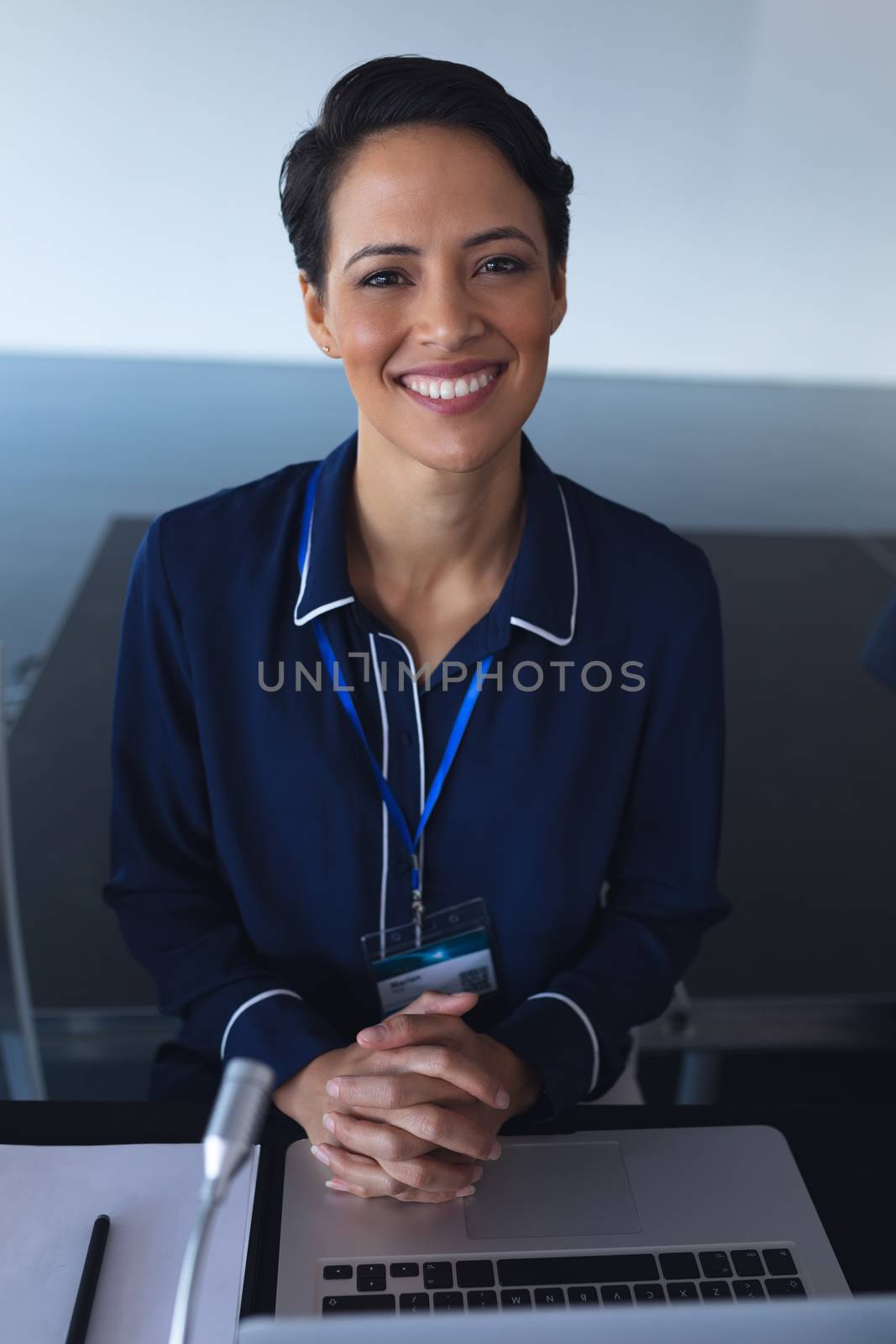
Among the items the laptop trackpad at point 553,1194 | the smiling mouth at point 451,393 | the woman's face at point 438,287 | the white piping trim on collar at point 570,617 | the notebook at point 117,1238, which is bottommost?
the laptop trackpad at point 553,1194

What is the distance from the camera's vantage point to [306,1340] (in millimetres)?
521

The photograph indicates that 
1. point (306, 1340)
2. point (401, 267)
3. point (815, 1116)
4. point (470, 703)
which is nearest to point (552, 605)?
point (470, 703)

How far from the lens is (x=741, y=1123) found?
968 mm

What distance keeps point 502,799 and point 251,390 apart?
4.39 feet

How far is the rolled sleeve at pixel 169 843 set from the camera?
1.22 m

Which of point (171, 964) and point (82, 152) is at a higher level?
point (82, 152)

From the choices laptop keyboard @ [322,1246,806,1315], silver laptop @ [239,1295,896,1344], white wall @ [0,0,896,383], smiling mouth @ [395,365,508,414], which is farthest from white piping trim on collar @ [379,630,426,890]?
white wall @ [0,0,896,383]

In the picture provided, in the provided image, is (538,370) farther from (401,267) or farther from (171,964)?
(171,964)

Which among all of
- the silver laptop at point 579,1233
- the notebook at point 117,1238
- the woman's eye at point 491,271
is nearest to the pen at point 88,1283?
the notebook at point 117,1238

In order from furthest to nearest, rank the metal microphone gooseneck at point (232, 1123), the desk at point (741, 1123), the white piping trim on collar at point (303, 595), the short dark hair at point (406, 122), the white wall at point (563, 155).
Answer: the white wall at point (563, 155)
the white piping trim on collar at point (303, 595)
the short dark hair at point (406, 122)
the desk at point (741, 1123)
the metal microphone gooseneck at point (232, 1123)

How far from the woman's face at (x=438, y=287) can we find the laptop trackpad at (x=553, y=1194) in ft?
2.02

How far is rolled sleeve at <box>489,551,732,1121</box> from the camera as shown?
1.25 m

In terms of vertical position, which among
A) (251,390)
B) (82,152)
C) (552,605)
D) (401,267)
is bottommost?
(552,605)

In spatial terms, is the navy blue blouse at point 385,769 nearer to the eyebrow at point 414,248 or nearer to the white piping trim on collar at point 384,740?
the white piping trim on collar at point 384,740
